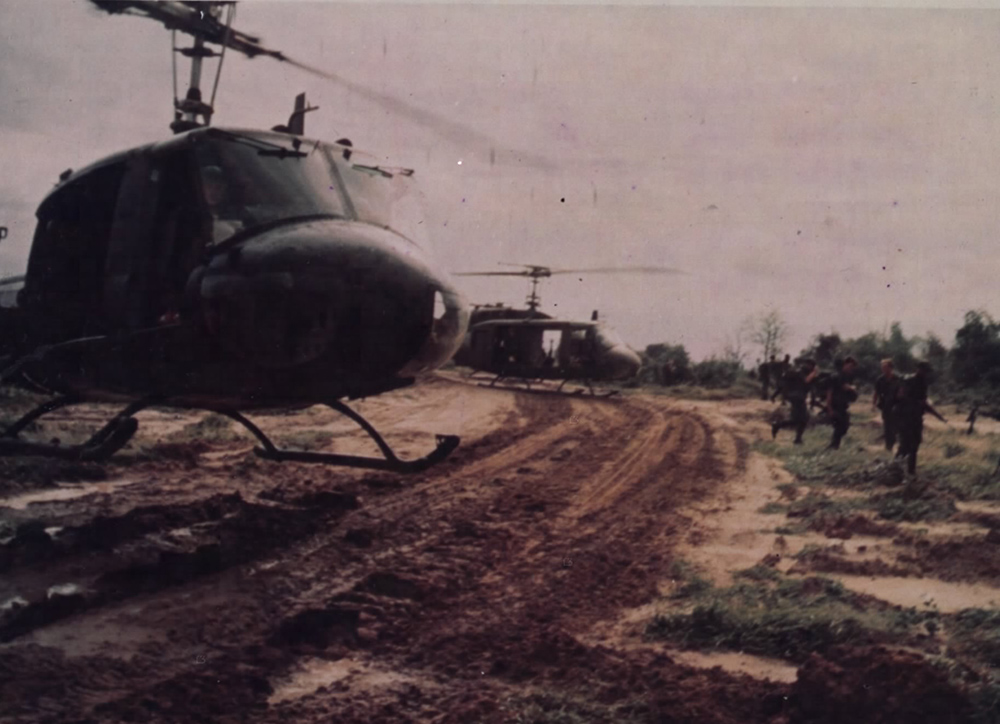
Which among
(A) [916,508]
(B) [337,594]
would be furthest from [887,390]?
(B) [337,594]

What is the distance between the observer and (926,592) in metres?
5.61

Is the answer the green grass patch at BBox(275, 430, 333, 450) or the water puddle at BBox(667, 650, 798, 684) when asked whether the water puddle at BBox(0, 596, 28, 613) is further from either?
the green grass patch at BBox(275, 430, 333, 450)

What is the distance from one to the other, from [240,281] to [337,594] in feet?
A: 6.55

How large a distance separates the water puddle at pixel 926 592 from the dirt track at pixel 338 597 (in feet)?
4.52

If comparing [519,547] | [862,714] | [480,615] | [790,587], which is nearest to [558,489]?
[519,547]

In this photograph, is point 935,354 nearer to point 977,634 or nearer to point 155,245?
point 977,634

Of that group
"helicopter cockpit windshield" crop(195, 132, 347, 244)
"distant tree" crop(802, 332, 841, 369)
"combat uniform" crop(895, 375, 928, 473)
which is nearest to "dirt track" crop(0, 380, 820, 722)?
"helicopter cockpit windshield" crop(195, 132, 347, 244)

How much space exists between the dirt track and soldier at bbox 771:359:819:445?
578 cm

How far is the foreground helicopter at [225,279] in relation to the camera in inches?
199

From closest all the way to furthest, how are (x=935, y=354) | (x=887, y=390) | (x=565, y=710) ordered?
(x=565, y=710) < (x=935, y=354) < (x=887, y=390)

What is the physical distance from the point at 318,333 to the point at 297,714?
7.22 feet

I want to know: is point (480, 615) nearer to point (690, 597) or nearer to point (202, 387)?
point (690, 597)

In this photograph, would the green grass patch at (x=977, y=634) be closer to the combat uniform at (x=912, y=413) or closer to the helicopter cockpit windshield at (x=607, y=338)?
the combat uniform at (x=912, y=413)

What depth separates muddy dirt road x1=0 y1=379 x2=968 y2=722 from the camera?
148 inches
